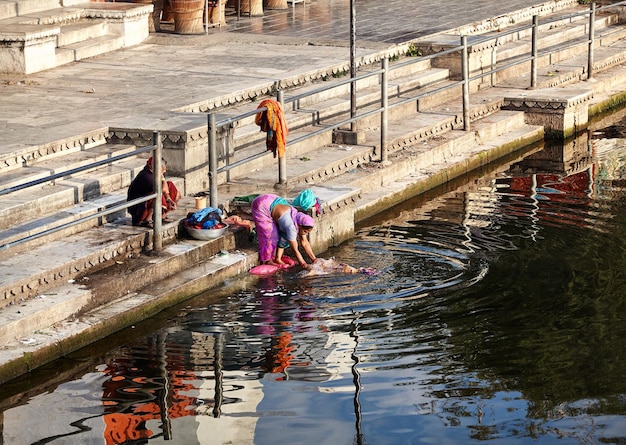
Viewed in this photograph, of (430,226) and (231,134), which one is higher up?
(231,134)

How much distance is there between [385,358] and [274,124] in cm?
364

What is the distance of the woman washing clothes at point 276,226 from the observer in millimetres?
11594

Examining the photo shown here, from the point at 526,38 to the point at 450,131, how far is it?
537cm

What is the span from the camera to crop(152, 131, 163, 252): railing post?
36.1 ft

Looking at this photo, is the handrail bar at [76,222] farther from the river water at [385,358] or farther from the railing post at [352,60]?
the railing post at [352,60]

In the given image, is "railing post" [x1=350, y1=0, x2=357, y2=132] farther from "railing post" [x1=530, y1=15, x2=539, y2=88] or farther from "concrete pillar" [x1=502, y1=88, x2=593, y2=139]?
"railing post" [x1=530, y1=15, x2=539, y2=88]

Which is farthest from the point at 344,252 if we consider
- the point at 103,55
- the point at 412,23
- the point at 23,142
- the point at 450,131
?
the point at 412,23

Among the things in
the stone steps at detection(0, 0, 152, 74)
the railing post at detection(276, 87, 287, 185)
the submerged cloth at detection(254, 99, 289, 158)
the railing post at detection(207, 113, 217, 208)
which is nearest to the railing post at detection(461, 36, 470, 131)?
the railing post at detection(276, 87, 287, 185)

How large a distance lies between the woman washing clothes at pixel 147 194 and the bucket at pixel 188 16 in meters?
7.50

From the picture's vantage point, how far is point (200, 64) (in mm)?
17047

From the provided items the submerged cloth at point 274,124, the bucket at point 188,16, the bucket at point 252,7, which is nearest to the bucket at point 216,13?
the bucket at point 188,16

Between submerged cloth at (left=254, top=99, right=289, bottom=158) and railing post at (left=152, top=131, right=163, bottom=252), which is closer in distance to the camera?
railing post at (left=152, top=131, right=163, bottom=252)

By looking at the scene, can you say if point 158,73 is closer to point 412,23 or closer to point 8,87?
point 8,87

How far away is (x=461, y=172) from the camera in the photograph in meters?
15.5
